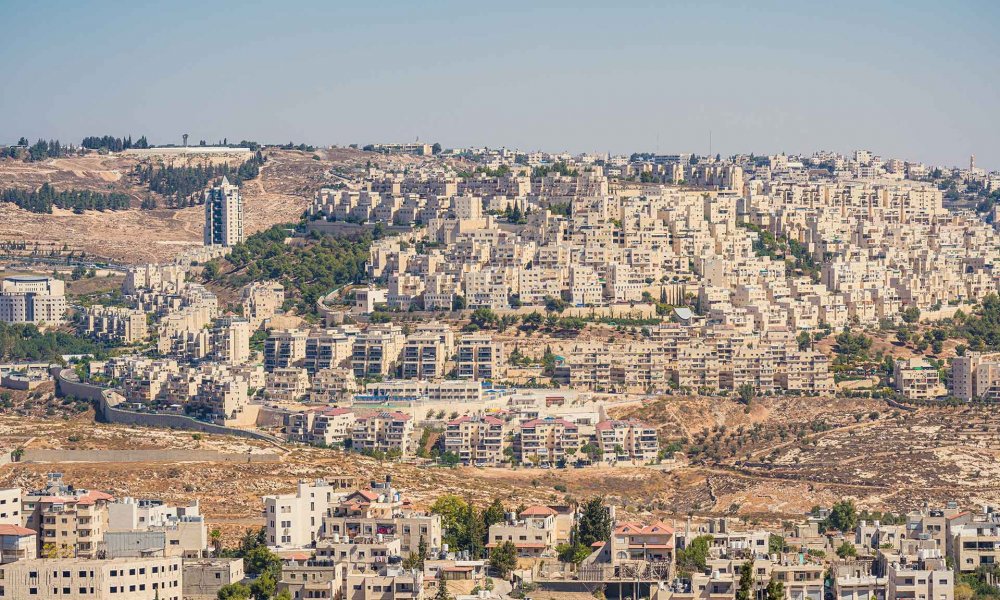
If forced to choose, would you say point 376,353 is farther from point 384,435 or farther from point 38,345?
point 38,345

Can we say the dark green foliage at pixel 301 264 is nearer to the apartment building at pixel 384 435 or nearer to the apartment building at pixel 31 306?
the apartment building at pixel 31 306

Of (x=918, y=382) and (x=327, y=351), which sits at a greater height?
(x=327, y=351)

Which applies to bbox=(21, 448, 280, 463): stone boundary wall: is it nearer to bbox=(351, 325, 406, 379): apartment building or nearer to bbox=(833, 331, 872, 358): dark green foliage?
bbox=(351, 325, 406, 379): apartment building

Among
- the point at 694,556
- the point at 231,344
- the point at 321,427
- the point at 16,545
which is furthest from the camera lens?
the point at 231,344

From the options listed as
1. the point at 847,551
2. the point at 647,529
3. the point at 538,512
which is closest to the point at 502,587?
the point at 647,529

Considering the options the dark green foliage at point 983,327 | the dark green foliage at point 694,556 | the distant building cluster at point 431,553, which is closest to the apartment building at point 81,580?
the distant building cluster at point 431,553
